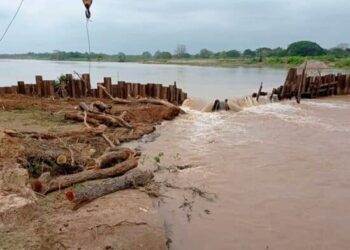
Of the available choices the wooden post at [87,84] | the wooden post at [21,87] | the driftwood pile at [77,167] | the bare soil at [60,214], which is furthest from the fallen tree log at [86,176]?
the wooden post at [21,87]

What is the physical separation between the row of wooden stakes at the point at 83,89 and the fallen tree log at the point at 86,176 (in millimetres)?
10096

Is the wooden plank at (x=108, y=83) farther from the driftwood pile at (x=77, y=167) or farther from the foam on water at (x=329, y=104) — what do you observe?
the foam on water at (x=329, y=104)

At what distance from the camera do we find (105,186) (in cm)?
662

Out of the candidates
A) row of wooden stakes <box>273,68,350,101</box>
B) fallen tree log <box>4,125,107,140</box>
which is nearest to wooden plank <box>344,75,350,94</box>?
row of wooden stakes <box>273,68,350,101</box>

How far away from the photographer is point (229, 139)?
41.9ft

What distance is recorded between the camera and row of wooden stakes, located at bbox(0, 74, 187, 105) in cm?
1755

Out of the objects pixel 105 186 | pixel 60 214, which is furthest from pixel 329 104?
pixel 60 214

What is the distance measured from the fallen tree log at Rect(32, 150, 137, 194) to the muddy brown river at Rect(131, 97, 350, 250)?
97cm

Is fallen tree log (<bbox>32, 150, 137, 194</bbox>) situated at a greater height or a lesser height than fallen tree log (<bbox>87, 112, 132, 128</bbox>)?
greater

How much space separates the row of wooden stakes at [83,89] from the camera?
17.5m

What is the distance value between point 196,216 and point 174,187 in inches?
52.5

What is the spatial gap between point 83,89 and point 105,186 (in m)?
12.2

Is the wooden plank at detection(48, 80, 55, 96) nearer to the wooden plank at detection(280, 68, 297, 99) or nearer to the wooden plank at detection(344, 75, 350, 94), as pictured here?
the wooden plank at detection(280, 68, 297, 99)

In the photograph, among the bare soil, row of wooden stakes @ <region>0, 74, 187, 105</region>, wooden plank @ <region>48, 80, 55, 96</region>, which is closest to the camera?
the bare soil
